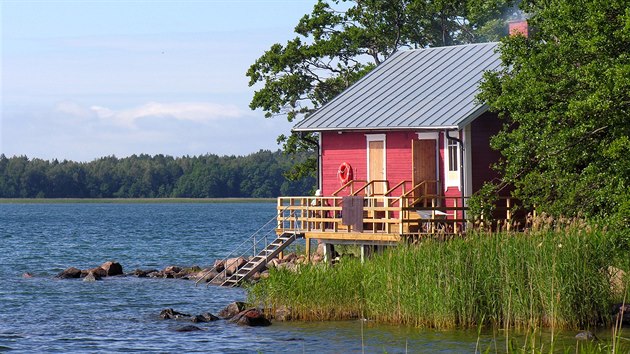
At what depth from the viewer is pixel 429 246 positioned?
917 inches

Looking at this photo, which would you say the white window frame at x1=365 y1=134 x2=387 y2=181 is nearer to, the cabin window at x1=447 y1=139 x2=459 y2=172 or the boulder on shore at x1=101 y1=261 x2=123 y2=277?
the cabin window at x1=447 y1=139 x2=459 y2=172

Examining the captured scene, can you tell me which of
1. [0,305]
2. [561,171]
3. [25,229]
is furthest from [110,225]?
[561,171]

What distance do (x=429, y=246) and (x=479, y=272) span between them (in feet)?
4.68

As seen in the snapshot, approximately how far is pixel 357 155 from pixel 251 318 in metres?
9.97

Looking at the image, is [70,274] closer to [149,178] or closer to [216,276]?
[216,276]

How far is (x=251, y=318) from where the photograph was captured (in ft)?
85.3

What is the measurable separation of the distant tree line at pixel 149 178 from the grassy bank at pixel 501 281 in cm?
15464

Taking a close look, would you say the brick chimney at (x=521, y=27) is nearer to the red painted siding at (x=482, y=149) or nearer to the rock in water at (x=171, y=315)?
the red painted siding at (x=482, y=149)

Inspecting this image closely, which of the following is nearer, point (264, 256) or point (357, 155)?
point (264, 256)

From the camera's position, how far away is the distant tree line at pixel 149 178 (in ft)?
595

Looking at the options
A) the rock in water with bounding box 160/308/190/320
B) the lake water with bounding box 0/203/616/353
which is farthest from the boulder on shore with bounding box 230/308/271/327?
the rock in water with bounding box 160/308/190/320

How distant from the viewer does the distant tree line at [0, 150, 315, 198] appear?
7136 inches

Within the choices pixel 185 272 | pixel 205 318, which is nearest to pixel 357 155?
pixel 205 318

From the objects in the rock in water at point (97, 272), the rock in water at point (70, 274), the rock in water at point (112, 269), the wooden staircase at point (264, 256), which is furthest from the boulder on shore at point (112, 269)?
the wooden staircase at point (264, 256)
